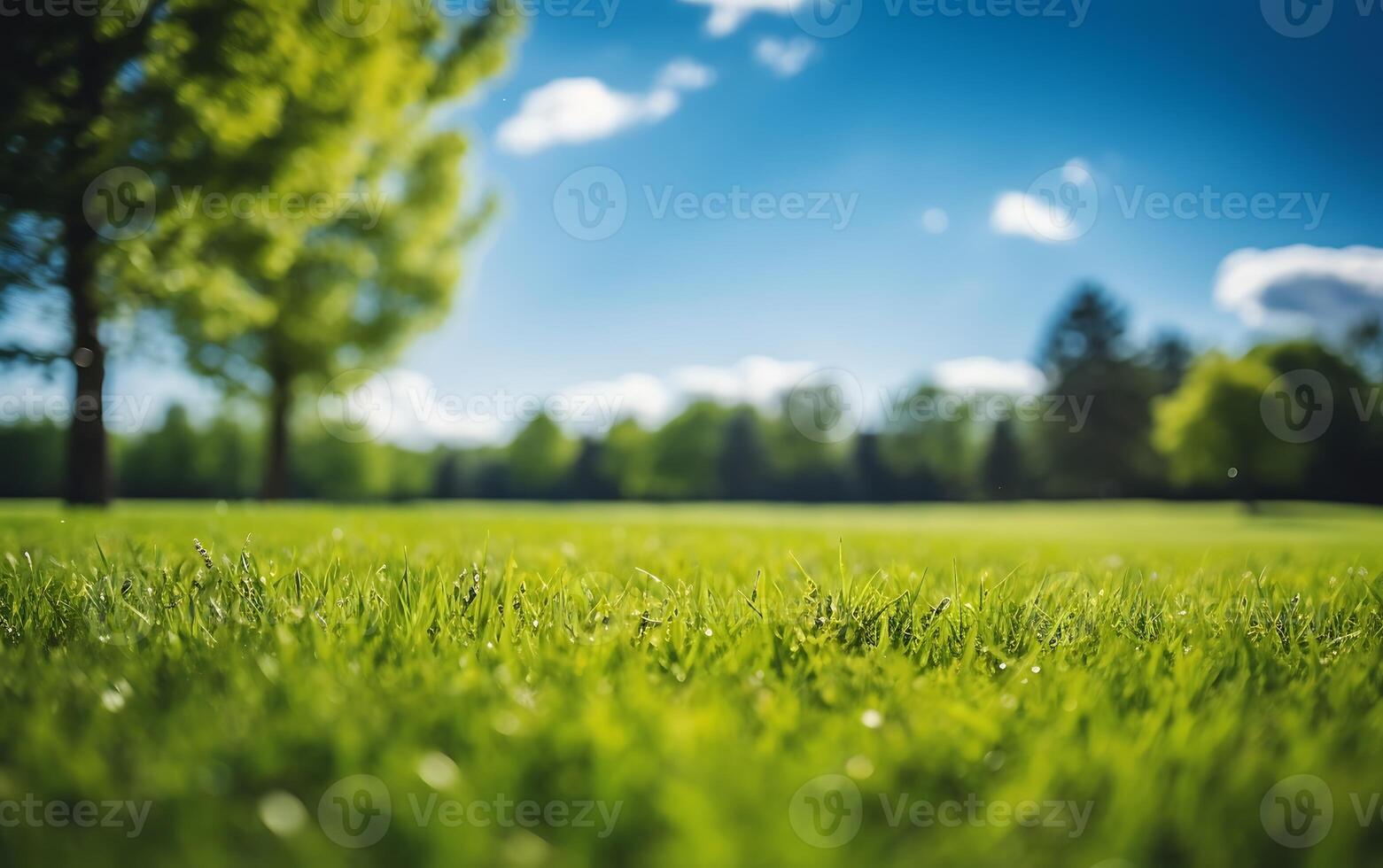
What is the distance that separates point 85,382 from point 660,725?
13781mm

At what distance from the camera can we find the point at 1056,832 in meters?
0.99

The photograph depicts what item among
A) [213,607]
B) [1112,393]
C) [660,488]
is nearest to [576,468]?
[660,488]

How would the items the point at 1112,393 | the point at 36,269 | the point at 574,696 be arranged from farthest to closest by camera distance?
the point at 1112,393
the point at 36,269
the point at 574,696

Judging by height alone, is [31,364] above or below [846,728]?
above

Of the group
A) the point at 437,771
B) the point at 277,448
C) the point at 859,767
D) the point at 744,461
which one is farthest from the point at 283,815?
the point at 744,461

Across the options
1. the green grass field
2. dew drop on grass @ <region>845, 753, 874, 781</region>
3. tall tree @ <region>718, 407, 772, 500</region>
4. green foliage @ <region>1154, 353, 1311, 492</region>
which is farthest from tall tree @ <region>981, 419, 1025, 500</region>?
dew drop on grass @ <region>845, 753, 874, 781</region>

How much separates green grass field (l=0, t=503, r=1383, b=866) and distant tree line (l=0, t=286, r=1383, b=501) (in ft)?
135

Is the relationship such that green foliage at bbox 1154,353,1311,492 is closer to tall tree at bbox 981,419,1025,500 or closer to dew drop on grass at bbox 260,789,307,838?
tall tree at bbox 981,419,1025,500

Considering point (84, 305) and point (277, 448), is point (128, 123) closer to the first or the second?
point (84, 305)

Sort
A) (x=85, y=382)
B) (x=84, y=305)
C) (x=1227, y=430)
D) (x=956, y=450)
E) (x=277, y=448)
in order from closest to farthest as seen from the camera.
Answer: (x=84, y=305), (x=85, y=382), (x=277, y=448), (x=1227, y=430), (x=956, y=450)

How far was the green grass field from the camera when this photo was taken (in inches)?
36.9

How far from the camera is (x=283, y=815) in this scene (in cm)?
94

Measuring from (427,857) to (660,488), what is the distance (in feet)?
191

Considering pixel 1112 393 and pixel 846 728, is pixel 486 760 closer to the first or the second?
pixel 846 728
